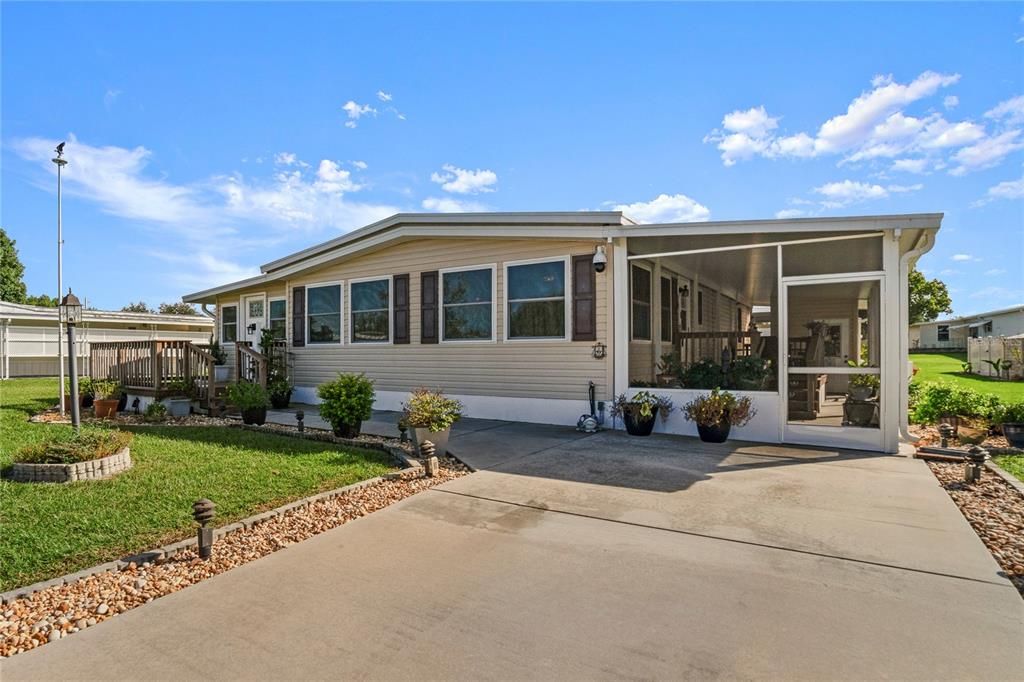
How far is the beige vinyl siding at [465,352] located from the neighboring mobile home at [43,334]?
11523mm

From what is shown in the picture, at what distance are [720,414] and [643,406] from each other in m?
1.02

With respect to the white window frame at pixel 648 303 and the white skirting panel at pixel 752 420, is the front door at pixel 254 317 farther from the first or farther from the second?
the white skirting panel at pixel 752 420

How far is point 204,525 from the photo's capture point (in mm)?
3293

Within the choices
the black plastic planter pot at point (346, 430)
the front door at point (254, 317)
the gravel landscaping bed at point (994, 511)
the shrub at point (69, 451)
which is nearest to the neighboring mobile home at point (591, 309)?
the gravel landscaping bed at point (994, 511)

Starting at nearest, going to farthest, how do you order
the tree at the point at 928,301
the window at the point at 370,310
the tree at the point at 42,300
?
the window at the point at 370,310 < the tree at the point at 42,300 < the tree at the point at 928,301

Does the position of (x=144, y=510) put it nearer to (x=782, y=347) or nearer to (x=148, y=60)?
(x=782, y=347)

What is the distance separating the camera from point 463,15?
8.06 meters

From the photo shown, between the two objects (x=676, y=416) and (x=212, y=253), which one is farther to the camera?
(x=212, y=253)

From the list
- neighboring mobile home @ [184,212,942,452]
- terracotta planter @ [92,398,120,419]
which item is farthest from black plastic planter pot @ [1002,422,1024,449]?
terracotta planter @ [92,398,120,419]

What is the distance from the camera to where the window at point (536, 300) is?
27.3 ft

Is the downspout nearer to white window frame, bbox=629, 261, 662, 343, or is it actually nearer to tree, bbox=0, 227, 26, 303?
white window frame, bbox=629, 261, 662, 343

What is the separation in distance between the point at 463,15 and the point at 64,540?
324 inches

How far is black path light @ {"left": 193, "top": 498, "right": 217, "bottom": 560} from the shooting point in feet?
10.6

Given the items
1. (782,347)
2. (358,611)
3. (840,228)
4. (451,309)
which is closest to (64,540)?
(358,611)
